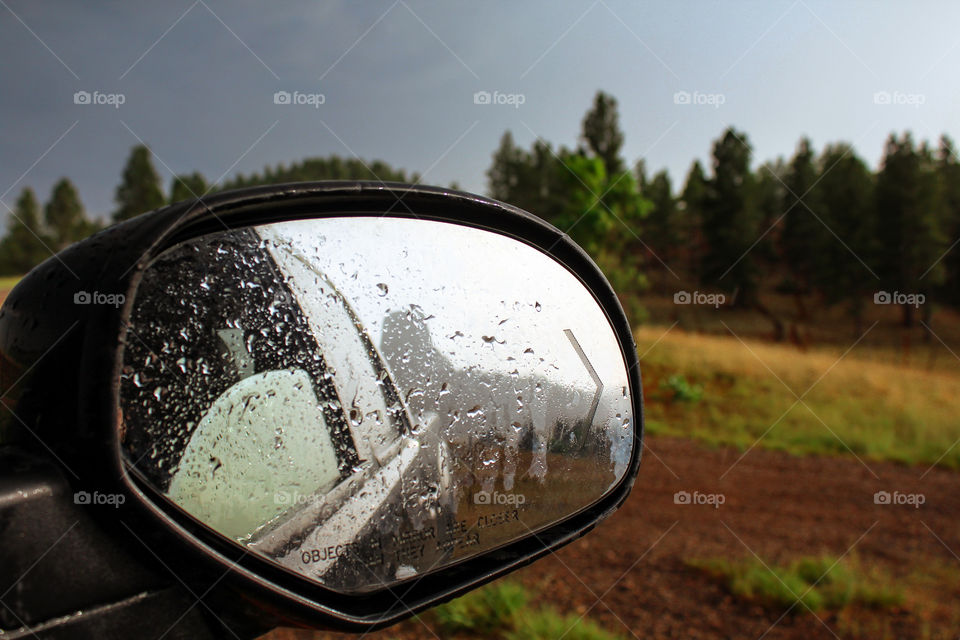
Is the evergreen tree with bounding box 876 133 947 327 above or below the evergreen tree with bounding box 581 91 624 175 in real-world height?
below

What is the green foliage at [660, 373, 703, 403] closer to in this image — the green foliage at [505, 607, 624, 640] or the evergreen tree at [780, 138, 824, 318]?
the green foliage at [505, 607, 624, 640]

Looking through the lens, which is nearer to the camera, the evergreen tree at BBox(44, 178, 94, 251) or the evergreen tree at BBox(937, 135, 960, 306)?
the evergreen tree at BBox(44, 178, 94, 251)

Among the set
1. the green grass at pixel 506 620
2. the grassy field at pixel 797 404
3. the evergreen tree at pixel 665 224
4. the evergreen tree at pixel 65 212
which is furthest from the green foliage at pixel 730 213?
the green grass at pixel 506 620

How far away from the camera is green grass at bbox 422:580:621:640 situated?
3521mm

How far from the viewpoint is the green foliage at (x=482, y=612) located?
12.0ft

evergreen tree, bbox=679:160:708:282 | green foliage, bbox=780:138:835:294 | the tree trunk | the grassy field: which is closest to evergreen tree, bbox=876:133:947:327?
green foliage, bbox=780:138:835:294

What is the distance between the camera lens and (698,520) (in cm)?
616

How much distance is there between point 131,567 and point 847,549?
6344 mm

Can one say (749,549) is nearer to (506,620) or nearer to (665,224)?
(506,620)

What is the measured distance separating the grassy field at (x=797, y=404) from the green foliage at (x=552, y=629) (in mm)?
8671

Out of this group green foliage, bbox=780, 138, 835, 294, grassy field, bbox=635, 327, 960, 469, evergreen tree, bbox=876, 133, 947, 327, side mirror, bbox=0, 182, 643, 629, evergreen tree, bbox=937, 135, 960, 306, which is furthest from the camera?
green foliage, bbox=780, 138, 835, 294

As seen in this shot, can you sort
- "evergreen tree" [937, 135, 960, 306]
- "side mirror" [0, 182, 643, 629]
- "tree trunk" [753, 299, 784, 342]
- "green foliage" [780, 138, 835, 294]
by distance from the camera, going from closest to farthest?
"side mirror" [0, 182, 643, 629], "evergreen tree" [937, 135, 960, 306], "green foliage" [780, 138, 835, 294], "tree trunk" [753, 299, 784, 342]

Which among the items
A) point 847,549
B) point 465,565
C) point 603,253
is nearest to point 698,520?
point 847,549

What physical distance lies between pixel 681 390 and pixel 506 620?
48.6 ft
